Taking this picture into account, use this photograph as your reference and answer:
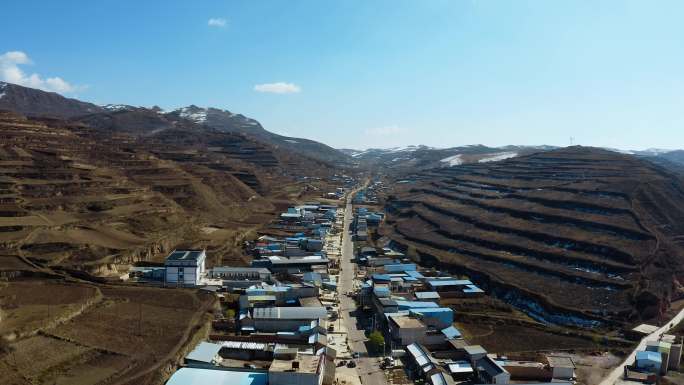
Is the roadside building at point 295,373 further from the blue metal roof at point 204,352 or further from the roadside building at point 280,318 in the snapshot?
the roadside building at point 280,318

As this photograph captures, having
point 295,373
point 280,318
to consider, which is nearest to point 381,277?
point 280,318

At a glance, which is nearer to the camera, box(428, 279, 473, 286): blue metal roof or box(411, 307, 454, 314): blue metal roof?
box(411, 307, 454, 314): blue metal roof

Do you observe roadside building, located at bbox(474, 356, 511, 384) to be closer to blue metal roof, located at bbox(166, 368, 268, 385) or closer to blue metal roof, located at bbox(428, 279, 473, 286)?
blue metal roof, located at bbox(166, 368, 268, 385)

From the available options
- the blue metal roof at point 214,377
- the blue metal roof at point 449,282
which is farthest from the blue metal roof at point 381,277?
the blue metal roof at point 214,377

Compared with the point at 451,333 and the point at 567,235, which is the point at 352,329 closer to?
the point at 451,333

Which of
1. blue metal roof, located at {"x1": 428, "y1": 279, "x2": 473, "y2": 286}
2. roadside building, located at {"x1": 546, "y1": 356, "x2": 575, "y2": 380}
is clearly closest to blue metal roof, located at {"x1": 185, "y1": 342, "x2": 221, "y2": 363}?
roadside building, located at {"x1": 546, "y1": 356, "x2": 575, "y2": 380}

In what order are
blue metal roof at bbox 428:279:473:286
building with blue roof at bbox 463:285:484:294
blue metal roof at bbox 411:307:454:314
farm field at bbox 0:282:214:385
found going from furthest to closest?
blue metal roof at bbox 428:279:473:286 → building with blue roof at bbox 463:285:484:294 → blue metal roof at bbox 411:307:454:314 → farm field at bbox 0:282:214:385
